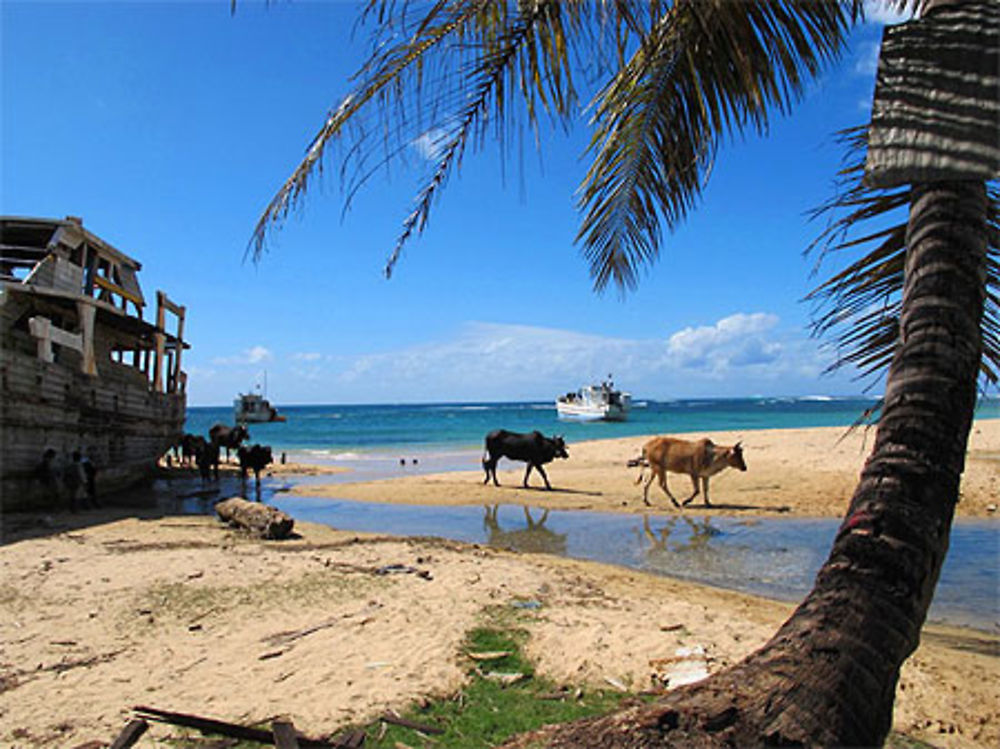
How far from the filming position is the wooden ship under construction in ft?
43.3

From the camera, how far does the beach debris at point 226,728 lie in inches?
140

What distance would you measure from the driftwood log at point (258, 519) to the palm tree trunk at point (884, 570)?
375 inches

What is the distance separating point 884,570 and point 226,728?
366 centimetres

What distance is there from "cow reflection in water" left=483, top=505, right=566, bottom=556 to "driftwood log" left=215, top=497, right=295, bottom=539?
369 cm

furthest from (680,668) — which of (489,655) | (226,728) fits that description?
(226,728)

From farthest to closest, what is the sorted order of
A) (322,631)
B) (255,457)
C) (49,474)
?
(255,457)
(49,474)
(322,631)

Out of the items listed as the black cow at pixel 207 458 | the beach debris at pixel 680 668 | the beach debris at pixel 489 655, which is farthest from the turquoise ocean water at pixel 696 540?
the black cow at pixel 207 458

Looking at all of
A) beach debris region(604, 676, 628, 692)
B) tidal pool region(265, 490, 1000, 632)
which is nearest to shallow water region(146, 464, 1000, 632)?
tidal pool region(265, 490, 1000, 632)

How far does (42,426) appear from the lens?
13836 mm

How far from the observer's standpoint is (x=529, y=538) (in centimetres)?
1168

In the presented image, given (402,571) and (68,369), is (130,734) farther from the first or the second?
(68,369)

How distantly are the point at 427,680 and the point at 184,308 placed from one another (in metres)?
23.5

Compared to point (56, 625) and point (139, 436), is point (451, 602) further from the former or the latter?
point (139, 436)

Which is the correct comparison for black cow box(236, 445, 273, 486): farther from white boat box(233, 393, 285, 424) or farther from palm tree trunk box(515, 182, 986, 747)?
white boat box(233, 393, 285, 424)
